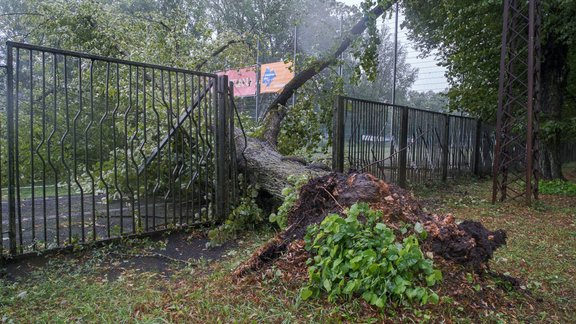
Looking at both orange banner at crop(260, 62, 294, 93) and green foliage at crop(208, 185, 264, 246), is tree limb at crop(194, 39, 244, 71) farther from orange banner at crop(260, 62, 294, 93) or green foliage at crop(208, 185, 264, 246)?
orange banner at crop(260, 62, 294, 93)

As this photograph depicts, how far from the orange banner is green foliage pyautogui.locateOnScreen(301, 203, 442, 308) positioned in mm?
16652

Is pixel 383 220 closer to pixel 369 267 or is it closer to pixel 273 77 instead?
pixel 369 267

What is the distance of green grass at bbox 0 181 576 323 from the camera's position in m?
2.56

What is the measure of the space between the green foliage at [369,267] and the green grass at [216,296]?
0.29 ft

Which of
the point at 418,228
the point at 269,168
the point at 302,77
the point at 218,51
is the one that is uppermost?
the point at 218,51

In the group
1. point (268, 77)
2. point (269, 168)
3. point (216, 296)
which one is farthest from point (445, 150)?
point (268, 77)

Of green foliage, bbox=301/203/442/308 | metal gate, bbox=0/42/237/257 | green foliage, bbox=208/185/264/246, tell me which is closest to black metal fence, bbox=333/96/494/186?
green foliage, bbox=208/185/264/246

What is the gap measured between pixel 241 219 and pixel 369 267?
2.85 metres

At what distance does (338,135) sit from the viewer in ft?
24.3

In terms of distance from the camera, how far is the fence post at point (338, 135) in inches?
290

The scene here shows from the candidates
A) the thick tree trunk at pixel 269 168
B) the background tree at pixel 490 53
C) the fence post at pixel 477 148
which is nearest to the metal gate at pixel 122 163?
the thick tree trunk at pixel 269 168

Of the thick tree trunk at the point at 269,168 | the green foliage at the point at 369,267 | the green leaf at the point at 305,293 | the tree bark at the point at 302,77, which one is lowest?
the green leaf at the point at 305,293

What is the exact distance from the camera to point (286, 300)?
109 inches

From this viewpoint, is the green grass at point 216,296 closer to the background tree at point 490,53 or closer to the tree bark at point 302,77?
the tree bark at point 302,77
